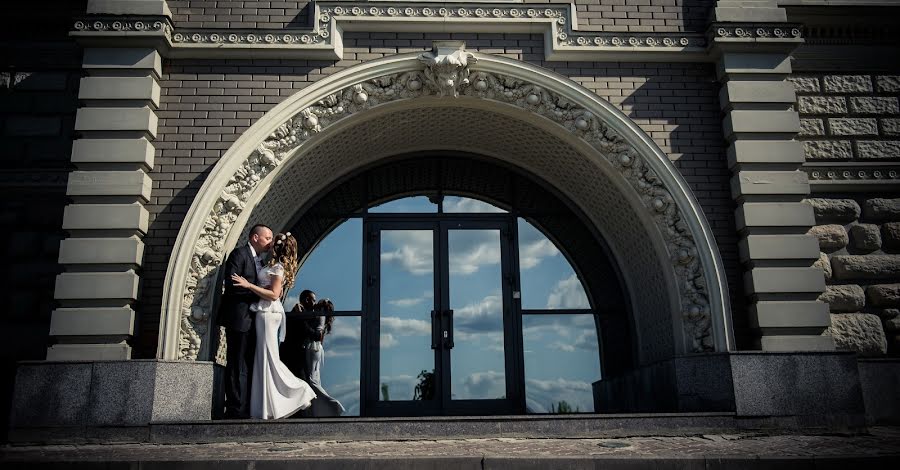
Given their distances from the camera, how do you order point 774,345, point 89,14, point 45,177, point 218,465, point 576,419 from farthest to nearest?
1. point 45,177
2. point 89,14
3. point 774,345
4. point 576,419
5. point 218,465

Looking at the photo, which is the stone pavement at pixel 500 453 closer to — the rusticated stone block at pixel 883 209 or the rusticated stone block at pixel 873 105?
the rusticated stone block at pixel 883 209

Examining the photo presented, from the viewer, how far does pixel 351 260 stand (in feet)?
34.2

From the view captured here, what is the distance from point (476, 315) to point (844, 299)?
4.78m

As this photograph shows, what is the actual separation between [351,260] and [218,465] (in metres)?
4.84

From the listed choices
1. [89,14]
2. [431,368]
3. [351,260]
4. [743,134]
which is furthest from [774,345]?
[89,14]

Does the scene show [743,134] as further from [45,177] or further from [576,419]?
[45,177]

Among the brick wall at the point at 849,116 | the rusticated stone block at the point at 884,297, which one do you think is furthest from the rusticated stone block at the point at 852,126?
the rusticated stone block at the point at 884,297

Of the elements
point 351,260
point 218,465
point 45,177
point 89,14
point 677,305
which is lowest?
point 218,465

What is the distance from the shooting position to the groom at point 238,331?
791cm

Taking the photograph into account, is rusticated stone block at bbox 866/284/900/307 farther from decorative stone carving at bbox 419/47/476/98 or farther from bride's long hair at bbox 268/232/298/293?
bride's long hair at bbox 268/232/298/293

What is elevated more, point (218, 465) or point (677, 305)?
point (677, 305)

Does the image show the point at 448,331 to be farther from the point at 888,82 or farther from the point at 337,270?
the point at 888,82

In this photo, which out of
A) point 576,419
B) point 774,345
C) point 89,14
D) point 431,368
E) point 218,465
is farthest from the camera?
point 431,368

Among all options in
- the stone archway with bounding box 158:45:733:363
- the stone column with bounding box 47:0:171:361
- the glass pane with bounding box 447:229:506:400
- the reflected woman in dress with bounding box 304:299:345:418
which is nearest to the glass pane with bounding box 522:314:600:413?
the glass pane with bounding box 447:229:506:400
